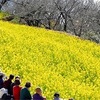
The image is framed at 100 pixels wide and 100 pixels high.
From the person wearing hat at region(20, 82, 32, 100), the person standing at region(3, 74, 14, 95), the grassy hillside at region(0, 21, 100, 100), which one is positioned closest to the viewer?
the person wearing hat at region(20, 82, 32, 100)

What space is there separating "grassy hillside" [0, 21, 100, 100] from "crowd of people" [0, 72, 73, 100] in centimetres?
324

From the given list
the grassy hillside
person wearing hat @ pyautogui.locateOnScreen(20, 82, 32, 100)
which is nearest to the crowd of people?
person wearing hat @ pyautogui.locateOnScreen(20, 82, 32, 100)

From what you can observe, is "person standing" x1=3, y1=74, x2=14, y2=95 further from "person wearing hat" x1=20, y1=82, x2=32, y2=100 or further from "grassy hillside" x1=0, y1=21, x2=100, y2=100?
"grassy hillside" x1=0, y1=21, x2=100, y2=100

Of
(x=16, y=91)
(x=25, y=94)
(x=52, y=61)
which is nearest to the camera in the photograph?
(x=25, y=94)

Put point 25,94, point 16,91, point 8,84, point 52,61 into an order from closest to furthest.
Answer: point 25,94, point 16,91, point 8,84, point 52,61

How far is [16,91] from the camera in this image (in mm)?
16266

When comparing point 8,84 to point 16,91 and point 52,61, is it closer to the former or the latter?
point 16,91

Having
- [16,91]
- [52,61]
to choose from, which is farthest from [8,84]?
[52,61]

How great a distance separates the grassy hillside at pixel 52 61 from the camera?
22703 millimetres


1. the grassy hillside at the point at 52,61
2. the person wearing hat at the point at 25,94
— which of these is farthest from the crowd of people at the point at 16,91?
the grassy hillside at the point at 52,61

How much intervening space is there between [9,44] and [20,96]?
569 inches

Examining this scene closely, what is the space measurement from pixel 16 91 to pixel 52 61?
1336 cm

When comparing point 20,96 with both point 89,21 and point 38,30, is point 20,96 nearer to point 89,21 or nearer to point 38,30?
point 38,30

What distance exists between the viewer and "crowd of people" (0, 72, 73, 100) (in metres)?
15.8
